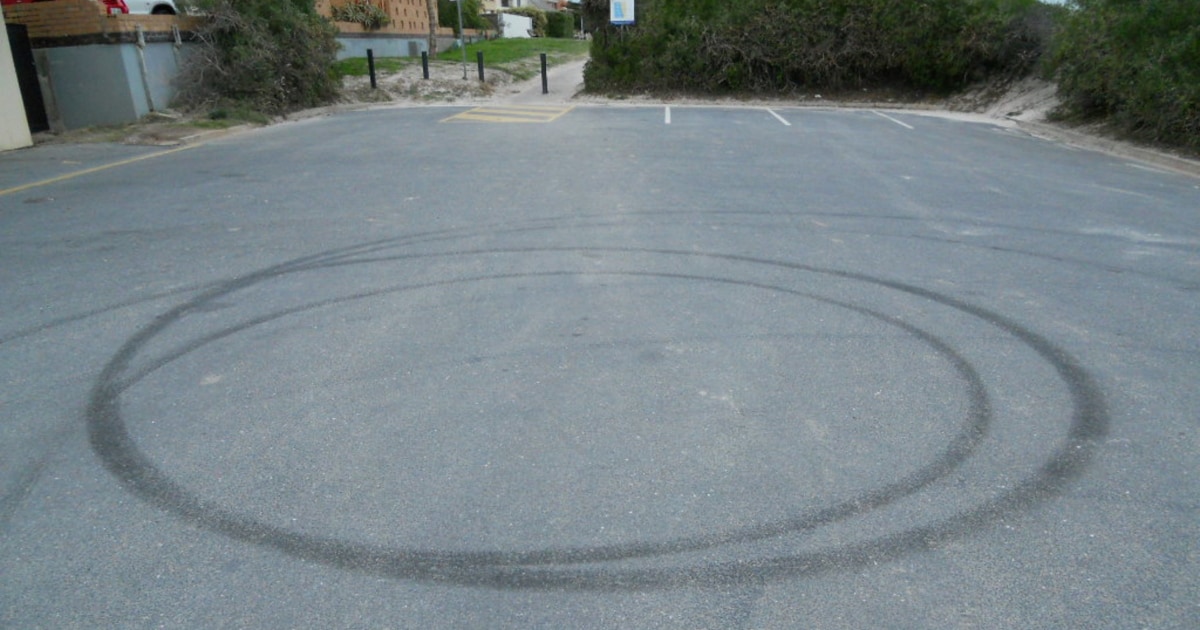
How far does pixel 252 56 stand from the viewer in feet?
63.1

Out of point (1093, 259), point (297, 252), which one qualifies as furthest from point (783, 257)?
point (297, 252)

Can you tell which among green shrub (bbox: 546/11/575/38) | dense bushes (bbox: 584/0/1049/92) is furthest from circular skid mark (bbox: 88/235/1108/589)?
green shrub (bbox: 546/11/575/38)

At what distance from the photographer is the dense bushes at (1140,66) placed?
13820 mm

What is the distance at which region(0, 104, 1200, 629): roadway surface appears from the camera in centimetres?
309

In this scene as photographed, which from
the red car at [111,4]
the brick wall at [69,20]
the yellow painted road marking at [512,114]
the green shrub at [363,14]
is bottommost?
the yellow painted road marking at [512,114]

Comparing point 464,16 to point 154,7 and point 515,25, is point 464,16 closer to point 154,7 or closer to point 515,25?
point 515,25

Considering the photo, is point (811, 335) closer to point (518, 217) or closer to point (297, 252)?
point (518, 217)

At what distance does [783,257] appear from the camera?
23.9ft

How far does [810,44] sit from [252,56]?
15.8 meters

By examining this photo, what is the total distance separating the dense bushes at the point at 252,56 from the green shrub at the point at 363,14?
8504mm

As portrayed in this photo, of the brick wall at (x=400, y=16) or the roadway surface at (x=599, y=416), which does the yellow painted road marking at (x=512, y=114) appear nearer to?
the brick wall at (x=400, y=16)

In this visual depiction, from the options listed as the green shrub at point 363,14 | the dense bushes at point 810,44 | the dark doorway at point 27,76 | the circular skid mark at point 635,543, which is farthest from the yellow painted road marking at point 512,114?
the circular skid mark at point 635,543

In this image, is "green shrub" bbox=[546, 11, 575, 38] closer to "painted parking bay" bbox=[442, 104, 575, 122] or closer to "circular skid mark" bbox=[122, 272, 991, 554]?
"painted parking bay" bbox=[442, 104, 575, 122]

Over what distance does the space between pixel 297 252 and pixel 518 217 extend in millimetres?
2294
